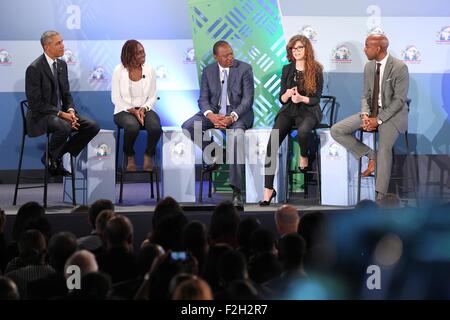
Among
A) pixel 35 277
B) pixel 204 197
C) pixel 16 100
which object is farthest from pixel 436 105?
pixel 35 277

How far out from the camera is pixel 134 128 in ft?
23.1

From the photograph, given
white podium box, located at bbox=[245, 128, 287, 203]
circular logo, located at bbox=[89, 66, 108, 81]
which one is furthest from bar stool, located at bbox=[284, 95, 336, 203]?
circular logo, located at bbox=[89, 66, 108, 81]

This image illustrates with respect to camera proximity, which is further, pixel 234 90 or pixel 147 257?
pixel 234 90

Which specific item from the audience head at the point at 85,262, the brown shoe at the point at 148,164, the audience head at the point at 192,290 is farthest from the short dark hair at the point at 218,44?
the audience head at the point at 192,290

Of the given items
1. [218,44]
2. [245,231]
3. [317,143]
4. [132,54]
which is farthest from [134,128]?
[245,231]

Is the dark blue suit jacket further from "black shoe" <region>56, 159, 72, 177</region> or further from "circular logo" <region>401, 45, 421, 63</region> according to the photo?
"circular logo" <region>401, 45, 421, 63</region>

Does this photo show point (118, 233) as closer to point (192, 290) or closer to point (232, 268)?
point (232, 268)

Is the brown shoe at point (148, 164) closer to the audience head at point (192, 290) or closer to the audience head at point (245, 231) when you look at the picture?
the audience head at point (245, 231)

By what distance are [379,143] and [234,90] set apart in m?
1.36

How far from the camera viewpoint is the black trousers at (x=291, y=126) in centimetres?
700

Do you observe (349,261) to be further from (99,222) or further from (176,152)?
(176,152)

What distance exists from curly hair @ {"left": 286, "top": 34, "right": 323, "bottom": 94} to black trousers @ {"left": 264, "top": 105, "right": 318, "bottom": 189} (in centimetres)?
21

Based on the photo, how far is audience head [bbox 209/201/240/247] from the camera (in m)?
4.00

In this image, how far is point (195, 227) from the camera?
3621 mm
